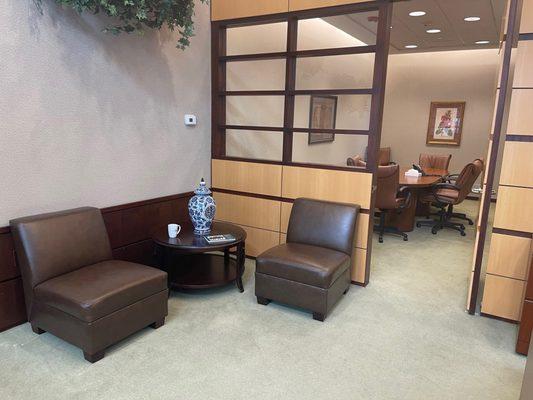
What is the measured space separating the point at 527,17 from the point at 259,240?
2.84 metres

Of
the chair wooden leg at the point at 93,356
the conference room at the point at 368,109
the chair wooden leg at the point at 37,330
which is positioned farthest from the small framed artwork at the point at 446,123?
the chair wooden leg at the point at 37,330

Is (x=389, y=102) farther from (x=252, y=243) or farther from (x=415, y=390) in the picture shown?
(x=415, y=390)

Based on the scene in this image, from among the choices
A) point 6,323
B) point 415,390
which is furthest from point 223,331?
point 6,323

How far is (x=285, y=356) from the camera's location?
237 centimetres

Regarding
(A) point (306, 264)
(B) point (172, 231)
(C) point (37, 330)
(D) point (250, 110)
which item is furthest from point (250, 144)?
(C) point (37, 330)

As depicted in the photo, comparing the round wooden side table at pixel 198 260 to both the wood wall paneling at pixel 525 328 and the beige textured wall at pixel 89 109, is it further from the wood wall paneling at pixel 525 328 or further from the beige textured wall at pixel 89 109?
the wood wall paneling at pixel 525 328

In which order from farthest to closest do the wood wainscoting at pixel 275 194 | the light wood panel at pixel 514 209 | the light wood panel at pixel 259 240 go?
the light wood panel at pixel 259 240 < the wood wainscoting at pixel 275 194 < the light wood panel at pixel 514 209

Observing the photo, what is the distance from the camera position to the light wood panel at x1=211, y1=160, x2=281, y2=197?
3773 millimetres

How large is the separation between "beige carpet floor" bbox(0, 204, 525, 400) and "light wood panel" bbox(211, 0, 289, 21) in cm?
259

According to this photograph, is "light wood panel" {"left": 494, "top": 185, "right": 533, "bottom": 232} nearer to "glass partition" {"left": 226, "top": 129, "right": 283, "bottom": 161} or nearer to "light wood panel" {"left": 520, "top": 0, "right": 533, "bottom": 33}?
"light wood panel" {"left": 520, "top": 0, "right": 533, "bottom": 33}

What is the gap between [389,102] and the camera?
828 centimetres

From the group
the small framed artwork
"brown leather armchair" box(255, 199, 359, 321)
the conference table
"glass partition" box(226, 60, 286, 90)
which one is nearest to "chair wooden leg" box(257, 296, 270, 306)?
"brown leather armchair" box(255, 199, 359, 321)

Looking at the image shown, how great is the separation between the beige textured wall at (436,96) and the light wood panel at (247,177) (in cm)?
513

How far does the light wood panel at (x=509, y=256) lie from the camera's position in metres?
2.68
